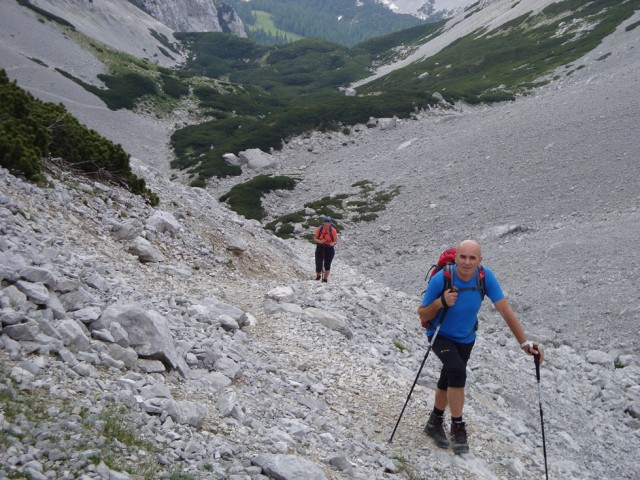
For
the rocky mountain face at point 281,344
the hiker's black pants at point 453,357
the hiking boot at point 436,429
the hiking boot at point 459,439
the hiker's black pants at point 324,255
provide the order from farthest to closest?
the hiker's black pants at point 324,255, the hiking boot at point 436,429, the hiking boot at point 459,439, the hiker's black pants at point 453,357, the rocky mountain face at point 281,344

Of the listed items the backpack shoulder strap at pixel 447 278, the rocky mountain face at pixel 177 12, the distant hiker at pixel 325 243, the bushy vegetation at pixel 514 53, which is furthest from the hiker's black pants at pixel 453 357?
the rocky mountain face at pixel 177 12

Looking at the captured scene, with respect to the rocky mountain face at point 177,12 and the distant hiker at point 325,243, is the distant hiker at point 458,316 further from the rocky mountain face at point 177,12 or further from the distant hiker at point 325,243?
the rocky mountain face at point 177,12

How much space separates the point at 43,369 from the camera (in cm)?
550

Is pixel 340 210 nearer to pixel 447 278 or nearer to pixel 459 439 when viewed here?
pixel 459 439

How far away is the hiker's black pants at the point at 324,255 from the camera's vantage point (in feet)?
59.8

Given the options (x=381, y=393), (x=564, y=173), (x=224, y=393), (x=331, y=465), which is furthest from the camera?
(x=564, y=173)

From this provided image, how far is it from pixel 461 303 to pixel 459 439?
7.04ft

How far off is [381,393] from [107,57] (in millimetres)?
87858

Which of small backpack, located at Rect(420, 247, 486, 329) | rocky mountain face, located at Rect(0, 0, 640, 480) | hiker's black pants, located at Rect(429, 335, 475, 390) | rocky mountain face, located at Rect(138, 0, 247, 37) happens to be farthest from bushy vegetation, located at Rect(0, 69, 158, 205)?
rocky mountain face, located at Rect(138, 0, 247, 37)

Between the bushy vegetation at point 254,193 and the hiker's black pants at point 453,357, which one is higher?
the bushy vegetation at point 254,193

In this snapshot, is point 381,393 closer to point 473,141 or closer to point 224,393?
point 224,393

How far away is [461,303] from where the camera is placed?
730 centimetres

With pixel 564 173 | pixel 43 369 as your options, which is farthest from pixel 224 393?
pixel 564 173

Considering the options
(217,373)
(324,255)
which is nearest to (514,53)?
(324,255)
